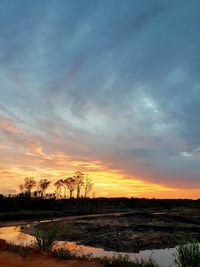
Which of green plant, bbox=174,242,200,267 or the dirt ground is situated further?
the dirt ground

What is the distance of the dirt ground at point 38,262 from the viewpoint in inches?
585

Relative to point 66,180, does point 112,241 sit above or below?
below

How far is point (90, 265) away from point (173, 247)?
16890 mm

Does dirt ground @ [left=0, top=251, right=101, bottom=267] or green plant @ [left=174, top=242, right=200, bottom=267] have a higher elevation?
green plant @ [left=174, top=242, right=200, bottom=267]

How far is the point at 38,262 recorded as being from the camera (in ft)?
50.0

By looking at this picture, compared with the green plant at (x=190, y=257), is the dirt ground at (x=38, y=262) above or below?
below

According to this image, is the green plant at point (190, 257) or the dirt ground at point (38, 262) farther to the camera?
the dirt ground at point (38, 262)

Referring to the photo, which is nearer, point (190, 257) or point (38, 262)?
point (190, 257)

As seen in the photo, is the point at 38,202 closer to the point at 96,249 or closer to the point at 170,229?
the point at 170,229

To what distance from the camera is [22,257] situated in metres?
16.5

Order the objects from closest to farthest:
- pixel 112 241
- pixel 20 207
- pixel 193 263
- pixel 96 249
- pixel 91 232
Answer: pixel 193 263
pixel 96 249
pixel 112 241
pixel 91 232
pixel 20 207

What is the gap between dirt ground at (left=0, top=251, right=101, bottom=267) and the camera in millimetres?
14847

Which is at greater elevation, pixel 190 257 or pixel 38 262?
pixel 190 257

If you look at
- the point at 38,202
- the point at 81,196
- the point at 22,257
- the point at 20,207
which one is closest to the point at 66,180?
the point at 81,196
